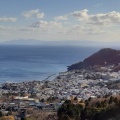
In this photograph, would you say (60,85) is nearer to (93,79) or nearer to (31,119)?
(93,79)

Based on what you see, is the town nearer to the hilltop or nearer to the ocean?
the ocean

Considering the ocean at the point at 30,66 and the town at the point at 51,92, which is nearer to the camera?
the town at the point at 51,92

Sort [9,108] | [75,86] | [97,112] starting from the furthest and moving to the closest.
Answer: [75,86], [9,108], [97,112]

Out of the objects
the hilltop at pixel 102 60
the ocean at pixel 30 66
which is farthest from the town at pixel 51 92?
the hilltop at pixel 102 60

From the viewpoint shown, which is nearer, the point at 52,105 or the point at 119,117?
the point at 119,117

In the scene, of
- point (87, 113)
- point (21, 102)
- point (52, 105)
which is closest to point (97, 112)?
point (87, 113)

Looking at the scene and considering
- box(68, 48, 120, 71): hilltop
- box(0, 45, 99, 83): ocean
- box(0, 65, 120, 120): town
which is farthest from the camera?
box(68, 48, 120, 71): hilltop

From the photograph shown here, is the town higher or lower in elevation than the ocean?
lower

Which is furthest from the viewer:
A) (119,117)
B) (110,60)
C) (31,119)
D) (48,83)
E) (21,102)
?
(110,60)

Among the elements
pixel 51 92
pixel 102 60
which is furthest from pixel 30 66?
pixel 51 92

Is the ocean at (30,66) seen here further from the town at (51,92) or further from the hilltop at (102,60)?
the town at (51,92)

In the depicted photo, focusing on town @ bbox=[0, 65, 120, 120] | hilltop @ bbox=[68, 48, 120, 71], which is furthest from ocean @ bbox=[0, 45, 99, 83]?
town @ bbox=[0, 65, 120, 120]
